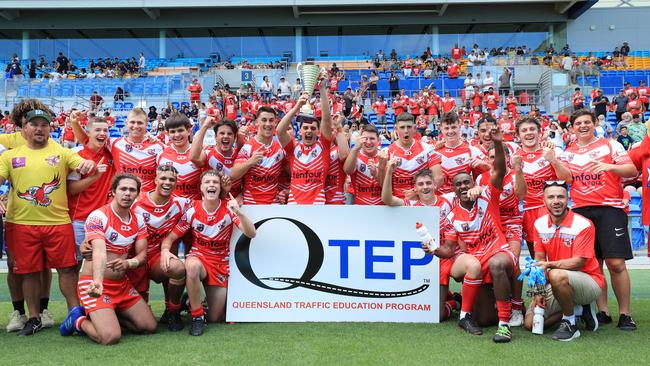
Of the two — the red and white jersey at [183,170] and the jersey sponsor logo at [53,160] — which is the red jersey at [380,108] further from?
the jersey sponsor logo at [53,160]

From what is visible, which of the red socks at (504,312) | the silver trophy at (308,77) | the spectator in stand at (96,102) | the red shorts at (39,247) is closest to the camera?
the red socks at (504,312)

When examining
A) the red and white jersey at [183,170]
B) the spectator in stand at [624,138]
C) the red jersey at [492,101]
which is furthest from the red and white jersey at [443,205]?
the red jersey at [492,101]

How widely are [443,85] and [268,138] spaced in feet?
65.9

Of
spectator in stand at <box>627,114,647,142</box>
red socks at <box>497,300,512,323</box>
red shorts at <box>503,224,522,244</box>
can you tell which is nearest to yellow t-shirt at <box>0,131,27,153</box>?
red socks at <box>497,300,512,323</box>

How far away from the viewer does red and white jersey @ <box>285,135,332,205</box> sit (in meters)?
5.82

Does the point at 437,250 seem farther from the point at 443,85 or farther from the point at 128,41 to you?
the point at 128,41

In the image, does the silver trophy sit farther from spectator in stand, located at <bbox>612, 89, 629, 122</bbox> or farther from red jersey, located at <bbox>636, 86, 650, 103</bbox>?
red jersey, located at <bbox>636, 86, 650, 103</bbox>

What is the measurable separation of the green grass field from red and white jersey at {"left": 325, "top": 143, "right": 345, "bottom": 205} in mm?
1489

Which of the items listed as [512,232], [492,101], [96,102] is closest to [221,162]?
[512,232]

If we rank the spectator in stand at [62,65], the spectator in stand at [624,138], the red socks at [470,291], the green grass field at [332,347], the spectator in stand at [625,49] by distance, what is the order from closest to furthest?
the green grass field at [332,347] < the red socks at [470,291] < the spectator in stand at [624,138] < the spectator in stand at [625,49] < the spectator in stand at [62,65]

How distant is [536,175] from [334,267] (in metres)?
2.39

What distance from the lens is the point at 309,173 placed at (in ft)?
19.1

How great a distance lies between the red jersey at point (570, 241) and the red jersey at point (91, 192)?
4.34 meters

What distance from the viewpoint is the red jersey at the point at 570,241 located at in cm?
479
